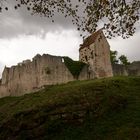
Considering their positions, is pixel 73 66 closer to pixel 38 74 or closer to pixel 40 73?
pixel 40 73

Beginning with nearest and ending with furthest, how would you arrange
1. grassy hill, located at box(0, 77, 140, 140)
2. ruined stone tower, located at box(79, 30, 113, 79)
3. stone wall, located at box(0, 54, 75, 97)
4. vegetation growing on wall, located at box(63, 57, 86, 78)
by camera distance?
1. grassy hill, located at box(0, 77, 140, 140)
2. stone wall, located at box(0, 54, 75, 97)
3. vegetation growing on wall, located at box(63, 57, 86, 78)
4. ruined stone tower, located at box(79, 30, 113, 79)

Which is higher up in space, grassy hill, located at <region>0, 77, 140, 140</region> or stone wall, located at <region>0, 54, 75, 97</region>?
stone wall, located at <region>0, 54, 75, 97</region>

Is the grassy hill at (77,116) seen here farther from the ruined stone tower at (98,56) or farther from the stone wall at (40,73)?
the ruined stone tower at (98,56)

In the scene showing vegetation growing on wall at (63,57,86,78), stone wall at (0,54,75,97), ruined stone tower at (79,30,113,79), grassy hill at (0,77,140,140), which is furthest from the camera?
ruined stone tower at (79,30,113,79)

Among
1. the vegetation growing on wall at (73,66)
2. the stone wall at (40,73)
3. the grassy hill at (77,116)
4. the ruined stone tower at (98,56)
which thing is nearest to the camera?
the grassy hill at (77,116)

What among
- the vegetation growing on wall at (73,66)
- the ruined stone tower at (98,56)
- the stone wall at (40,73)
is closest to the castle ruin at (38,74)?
the stone wall at (40,73)

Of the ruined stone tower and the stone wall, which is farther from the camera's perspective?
the ruined stone tower

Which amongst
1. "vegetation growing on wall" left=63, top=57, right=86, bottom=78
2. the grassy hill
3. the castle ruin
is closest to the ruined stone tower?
the castle ruin

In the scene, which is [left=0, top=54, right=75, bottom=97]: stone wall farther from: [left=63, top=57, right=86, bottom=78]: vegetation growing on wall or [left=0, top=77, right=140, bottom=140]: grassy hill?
[left=0, top=77, right=140, bottom=140]: grassy hill

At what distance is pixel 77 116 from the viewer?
16.8 meters

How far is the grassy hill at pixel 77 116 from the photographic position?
1556cm

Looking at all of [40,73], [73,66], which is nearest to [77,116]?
[40,73]

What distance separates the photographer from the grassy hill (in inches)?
613

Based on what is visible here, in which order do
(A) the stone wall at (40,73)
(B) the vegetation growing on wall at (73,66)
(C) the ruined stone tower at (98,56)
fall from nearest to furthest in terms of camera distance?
(A) the stone wall at (40,73)
(B) the vegetation growing on wall at (73,66)
(C) the ruined stone tower at (98,56)
